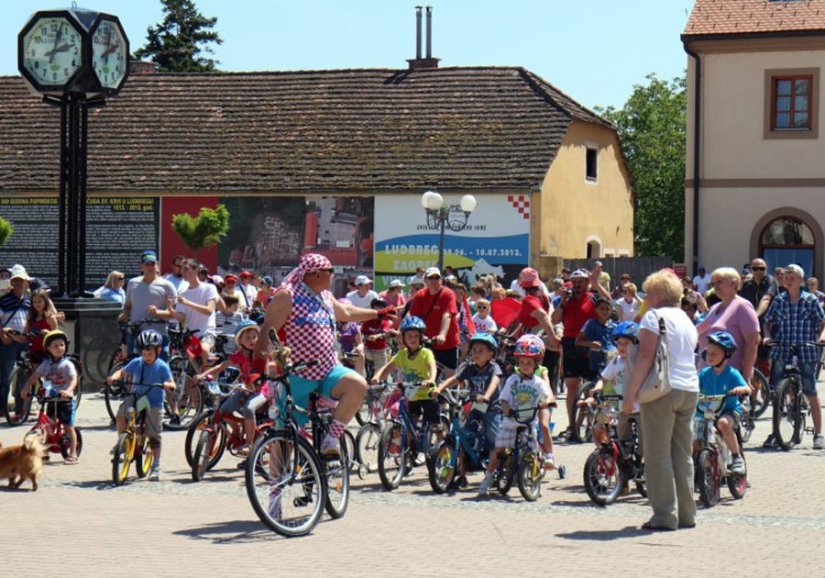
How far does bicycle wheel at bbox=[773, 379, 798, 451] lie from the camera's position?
16.8 m

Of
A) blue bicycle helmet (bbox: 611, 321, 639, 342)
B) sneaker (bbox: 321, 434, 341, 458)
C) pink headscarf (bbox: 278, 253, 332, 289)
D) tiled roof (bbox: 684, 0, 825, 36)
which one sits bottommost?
sneaker (bbox: 321, 434, 341, 458)

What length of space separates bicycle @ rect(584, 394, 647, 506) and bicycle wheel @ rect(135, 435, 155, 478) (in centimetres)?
385

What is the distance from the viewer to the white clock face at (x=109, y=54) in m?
23.5

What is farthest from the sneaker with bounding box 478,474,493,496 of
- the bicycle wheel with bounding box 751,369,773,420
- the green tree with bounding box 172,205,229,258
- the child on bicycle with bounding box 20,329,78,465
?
the green tree with bounding box 172,205,229,258

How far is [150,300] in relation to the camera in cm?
1952

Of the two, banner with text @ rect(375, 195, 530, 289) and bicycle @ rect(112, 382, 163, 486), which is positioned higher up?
banner with text @ rect(375, 195, 530, 289)

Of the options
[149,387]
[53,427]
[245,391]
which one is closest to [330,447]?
[245,391]

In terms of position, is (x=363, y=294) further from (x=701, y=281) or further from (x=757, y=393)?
(x=701, y=281)

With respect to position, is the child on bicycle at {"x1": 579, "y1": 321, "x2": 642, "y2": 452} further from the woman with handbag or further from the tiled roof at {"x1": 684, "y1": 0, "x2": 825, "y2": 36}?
the tiled roof at {"x1": 684, "y1": 0, "x2": 825, "y2": 36}

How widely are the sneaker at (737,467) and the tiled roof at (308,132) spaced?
28.3 metres

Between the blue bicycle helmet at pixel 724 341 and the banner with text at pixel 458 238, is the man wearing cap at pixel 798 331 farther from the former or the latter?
the banner with text at pixel 458 238

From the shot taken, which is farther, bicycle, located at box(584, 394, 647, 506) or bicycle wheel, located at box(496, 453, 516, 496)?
bicycle wheel, located at box(496, 453, 516, 496)

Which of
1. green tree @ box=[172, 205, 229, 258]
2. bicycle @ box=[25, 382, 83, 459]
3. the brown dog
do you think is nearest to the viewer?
the brown dog

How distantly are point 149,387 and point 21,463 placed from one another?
1.42 metres
